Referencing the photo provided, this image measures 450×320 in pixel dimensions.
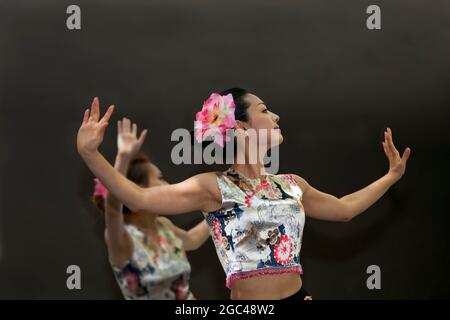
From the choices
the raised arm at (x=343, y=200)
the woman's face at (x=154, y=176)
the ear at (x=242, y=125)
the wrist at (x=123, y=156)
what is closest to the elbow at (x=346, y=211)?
the raised arm at (x=343, y=200)

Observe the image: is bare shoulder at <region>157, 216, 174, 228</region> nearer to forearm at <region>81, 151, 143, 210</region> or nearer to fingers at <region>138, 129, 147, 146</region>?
fingers at <region>138, 129, 147, 146</region>

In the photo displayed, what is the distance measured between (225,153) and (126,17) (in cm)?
130

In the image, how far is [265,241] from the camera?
2.38m

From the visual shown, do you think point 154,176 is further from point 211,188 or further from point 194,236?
point 211,188

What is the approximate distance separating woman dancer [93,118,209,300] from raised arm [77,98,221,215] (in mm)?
772

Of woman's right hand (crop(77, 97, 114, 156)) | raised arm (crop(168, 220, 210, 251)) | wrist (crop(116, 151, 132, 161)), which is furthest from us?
raised arm (crop(168, 220, 210, 251))

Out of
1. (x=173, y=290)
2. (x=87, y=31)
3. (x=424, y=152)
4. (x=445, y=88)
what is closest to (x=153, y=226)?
(x=173, y=290)

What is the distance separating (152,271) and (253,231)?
3.00 feet

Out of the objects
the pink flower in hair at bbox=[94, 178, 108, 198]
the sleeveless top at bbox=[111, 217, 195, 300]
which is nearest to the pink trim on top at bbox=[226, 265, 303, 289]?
the sleeveless top at bbox=[111, 217, 195, 300]

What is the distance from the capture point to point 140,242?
3.15 meters

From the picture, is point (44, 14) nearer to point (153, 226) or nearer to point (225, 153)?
point (153, 226)

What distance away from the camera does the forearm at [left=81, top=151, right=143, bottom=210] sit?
2158 mm

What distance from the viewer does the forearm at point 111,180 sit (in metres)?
2.16
